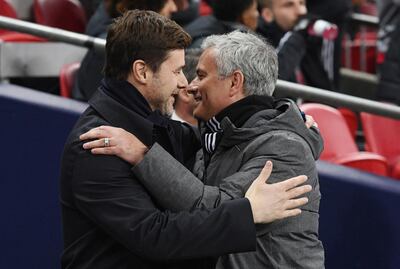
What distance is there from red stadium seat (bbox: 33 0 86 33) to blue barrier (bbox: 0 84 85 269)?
1980mm

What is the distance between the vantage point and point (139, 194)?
325cm

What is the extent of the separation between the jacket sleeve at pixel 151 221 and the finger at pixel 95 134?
0.19 feet

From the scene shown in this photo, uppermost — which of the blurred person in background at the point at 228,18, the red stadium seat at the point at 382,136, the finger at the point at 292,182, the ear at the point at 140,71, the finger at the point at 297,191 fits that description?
the ear at the point at 140,71

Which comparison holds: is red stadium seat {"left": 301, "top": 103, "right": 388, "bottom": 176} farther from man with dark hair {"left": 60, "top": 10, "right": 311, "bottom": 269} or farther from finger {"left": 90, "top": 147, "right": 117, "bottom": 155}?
finger {"left": 90, "top": 147, "right": 117, "bottom": 155}

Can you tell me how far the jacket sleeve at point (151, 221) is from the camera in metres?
3.20

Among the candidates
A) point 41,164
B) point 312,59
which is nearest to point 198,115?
point 41,164

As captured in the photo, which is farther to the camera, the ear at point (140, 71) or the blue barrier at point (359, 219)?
the blue barrier at point (359, 219)

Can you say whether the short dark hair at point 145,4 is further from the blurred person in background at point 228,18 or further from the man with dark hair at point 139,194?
the man with dark hair at point 139,194

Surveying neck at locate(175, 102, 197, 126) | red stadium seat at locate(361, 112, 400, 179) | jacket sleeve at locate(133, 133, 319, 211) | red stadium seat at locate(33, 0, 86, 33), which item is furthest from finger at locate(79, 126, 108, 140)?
red stadium seat at locate(33, 0, 86, 33)

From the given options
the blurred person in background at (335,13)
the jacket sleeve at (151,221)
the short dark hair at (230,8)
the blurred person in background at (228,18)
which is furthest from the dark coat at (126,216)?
the blurred person in background at (335,13)

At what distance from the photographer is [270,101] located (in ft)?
11.5

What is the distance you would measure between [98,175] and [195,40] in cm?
259

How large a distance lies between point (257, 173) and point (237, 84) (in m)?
0.33

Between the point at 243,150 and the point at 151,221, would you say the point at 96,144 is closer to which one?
the point at 151,221
